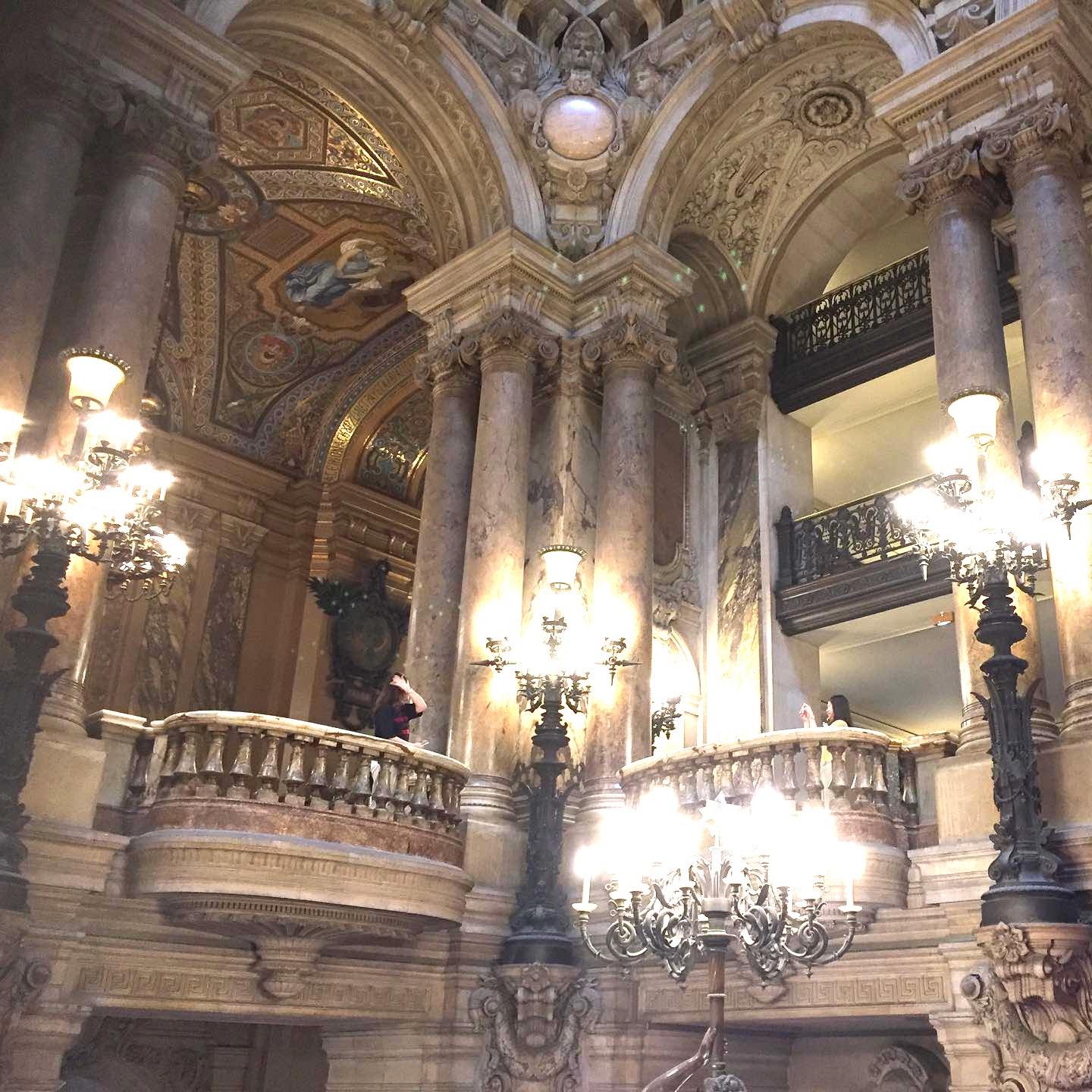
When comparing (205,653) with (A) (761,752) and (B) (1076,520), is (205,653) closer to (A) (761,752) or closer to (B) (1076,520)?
(A) (761,752)

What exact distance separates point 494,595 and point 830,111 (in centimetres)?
605

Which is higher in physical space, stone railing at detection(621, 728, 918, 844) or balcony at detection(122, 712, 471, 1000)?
stone railing at detection(621, 728, 918, 844)

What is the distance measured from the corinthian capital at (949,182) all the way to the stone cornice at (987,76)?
0.43ft

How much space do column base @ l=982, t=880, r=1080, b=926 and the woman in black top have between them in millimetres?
4190

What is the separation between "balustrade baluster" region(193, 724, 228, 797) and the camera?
732 cm

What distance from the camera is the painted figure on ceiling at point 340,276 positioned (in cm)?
1445

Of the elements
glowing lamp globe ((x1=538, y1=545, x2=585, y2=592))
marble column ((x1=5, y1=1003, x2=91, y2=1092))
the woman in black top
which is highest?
glowing lamp globe ((x1=538, y1=545, x2=585, y2=592))

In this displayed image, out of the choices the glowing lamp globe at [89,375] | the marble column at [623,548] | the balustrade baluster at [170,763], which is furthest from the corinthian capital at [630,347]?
the glowing lamp globe at [89,375]

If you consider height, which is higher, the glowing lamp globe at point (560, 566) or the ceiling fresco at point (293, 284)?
the ceiling fresco at point (293, 284)

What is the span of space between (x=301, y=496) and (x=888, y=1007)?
1158cm

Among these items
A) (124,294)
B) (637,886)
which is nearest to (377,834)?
(637,886)

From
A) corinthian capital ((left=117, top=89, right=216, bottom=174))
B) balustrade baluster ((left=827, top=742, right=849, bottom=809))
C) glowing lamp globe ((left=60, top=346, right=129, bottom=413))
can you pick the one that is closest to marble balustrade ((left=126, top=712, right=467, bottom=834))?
glowing lamp globe ((left=60, top=346, right=129, bottom=413))

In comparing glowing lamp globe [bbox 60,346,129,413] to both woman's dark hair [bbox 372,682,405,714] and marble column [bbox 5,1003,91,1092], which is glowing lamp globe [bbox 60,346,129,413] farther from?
marble column [bbox 5,1003,91,1092]

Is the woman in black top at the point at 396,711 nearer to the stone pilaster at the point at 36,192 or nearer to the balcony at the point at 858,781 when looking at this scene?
the balcony at the point at 858,781
